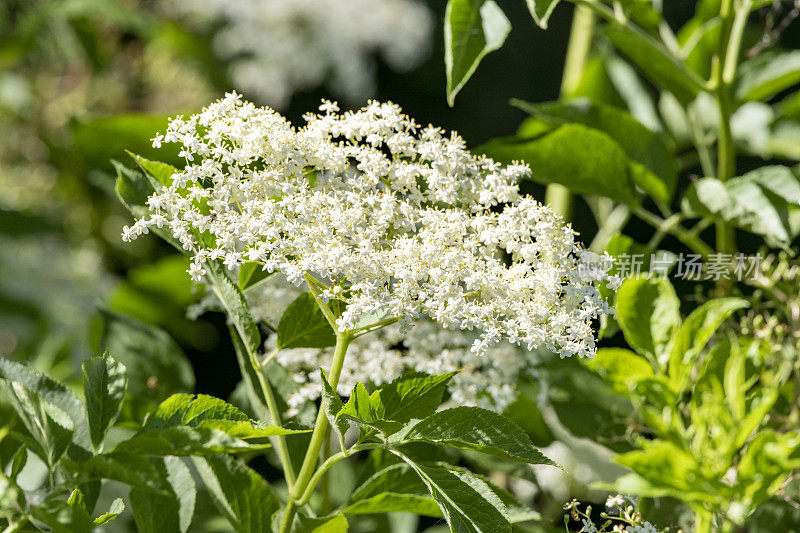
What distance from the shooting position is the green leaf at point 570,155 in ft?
2.18

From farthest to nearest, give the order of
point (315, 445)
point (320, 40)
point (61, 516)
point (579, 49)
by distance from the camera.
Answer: point (320, 40), point (579, 49), point (315, 445), point (61, 516)

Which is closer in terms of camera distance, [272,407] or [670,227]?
[272,407]

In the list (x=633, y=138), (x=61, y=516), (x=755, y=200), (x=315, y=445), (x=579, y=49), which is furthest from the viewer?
(x=579, y=49)

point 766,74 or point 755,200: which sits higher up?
point 766,74

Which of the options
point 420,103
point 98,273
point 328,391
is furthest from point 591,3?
point 98,273

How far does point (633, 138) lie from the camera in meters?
0.76

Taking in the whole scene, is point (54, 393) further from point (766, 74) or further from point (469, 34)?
point (766, 74)

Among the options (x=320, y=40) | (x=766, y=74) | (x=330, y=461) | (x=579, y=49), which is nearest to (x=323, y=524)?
(x=330, y=461)

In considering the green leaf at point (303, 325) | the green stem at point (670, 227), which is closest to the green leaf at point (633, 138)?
the green stem at point (670, 227)

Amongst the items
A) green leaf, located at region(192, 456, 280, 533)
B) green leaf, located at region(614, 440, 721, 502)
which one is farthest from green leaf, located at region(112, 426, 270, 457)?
green leaf, located at region(614, 440, 721, 502)

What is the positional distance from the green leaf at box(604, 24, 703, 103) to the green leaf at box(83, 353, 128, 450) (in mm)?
483

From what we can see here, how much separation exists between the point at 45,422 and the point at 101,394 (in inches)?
1.2

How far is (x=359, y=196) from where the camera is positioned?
18.9 inches

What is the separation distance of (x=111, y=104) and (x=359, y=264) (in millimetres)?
1196
